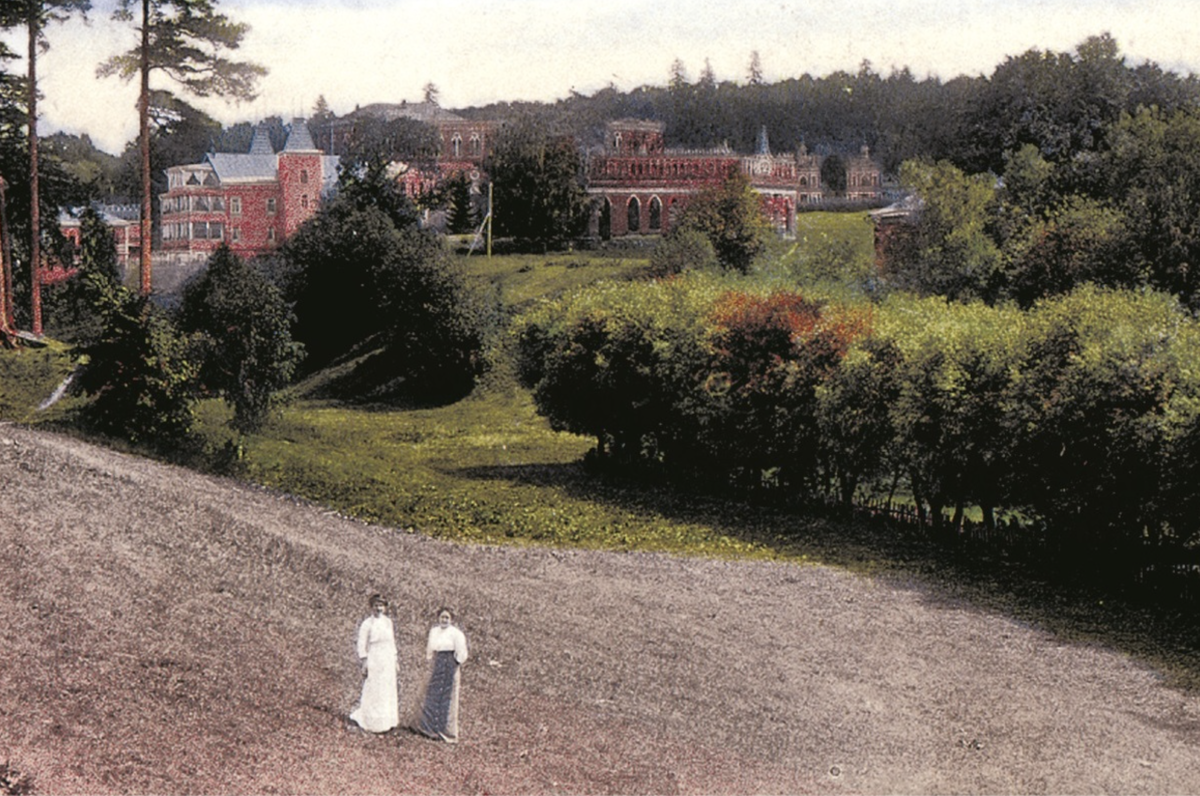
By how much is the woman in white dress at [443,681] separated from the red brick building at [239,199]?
112 feet

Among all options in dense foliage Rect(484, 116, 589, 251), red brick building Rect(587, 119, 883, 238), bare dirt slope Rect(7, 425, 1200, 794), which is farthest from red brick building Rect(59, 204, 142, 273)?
red brick building Rect(587, 119, 883, 238)

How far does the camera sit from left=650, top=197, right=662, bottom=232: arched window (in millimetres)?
115312

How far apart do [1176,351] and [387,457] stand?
26419mm

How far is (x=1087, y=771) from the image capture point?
20484 mm

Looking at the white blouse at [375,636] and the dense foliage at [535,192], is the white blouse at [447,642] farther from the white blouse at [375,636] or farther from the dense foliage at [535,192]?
the dense foliage at [535,192]

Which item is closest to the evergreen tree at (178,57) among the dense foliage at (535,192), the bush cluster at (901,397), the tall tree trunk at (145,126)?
the tall tree trunk at (145,126)

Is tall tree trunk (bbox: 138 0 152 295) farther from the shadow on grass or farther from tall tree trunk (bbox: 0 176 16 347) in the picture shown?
the shadow on grass

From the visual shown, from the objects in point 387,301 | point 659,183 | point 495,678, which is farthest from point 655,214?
point 495,678

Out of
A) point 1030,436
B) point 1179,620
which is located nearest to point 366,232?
point 1030,436

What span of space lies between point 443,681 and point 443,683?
0.11ft

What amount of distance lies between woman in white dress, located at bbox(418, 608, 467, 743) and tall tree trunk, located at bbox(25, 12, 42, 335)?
27.6m

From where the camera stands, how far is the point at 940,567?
3625 cm

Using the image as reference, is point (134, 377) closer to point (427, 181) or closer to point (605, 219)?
point (605, 219)

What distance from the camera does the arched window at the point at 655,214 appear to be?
4540 inches
